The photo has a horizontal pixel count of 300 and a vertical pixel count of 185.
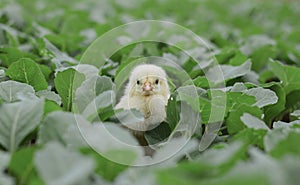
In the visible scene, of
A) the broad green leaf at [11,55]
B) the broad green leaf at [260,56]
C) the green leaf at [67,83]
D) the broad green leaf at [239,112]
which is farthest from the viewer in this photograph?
the broad green leaf at [260,56]

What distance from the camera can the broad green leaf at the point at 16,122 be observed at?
4.02 feet

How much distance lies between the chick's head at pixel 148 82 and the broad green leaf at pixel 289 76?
0.49 meters

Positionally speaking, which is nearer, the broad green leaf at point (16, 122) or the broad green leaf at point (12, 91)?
the broad green leaf at point (16, 122)

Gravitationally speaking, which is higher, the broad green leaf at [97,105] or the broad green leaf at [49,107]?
the broad green leaf at [97,105]

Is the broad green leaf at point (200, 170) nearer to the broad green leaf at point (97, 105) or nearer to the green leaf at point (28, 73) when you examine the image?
the broad green leaf at point (97, 105)

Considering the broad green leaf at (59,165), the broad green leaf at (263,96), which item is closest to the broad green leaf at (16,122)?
the broad green leaf at (59,165)

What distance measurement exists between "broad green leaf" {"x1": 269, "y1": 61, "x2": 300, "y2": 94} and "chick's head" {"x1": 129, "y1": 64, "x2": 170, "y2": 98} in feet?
1.62

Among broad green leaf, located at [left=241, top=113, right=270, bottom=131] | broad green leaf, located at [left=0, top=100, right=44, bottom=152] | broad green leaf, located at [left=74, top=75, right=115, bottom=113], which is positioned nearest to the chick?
broad green leaf, located at [left=74, top=75, right=115, bottom=113]

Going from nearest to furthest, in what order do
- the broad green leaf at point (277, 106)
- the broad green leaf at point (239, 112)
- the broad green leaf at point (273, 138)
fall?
the broad green leaf at point (273, 138) < the broad green leaf at point (239, 112) < the broad green leaf at point (277, 106)

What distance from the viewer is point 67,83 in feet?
5.37

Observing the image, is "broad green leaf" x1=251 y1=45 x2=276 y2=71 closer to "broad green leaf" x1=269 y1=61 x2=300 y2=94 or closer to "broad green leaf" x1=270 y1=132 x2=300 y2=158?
"broad green leaf" x1=269 y1=61 x2=300 y2=94

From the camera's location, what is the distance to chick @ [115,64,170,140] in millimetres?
1657

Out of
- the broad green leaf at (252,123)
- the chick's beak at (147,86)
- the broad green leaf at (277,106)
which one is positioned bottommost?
the chick's beak at (147,86)

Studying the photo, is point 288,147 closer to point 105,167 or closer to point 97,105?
point 105,167
